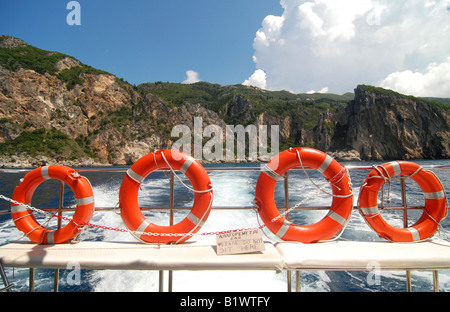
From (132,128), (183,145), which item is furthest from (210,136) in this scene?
(132,128)

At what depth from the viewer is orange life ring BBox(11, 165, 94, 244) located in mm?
2211

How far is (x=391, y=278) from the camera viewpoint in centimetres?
307

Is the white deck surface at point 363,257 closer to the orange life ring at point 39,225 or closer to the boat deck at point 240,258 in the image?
the boat deck at point 240,258

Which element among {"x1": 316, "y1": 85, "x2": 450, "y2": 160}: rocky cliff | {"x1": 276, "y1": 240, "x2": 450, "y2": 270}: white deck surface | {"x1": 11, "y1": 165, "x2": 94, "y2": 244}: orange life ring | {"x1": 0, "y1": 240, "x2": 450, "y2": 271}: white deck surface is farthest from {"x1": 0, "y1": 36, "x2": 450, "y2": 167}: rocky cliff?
{"x1": 276, "y1": 240, "x2": 450, "y2": 270}: white deck surface

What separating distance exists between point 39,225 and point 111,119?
6488cm

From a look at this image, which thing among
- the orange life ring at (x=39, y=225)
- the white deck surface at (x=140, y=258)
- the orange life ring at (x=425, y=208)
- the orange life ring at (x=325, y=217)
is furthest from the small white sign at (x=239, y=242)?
the orange life ring at (x=39, y=225)

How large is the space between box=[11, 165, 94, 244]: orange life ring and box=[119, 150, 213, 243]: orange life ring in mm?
376

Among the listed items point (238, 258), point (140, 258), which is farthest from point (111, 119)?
point (238, 258)

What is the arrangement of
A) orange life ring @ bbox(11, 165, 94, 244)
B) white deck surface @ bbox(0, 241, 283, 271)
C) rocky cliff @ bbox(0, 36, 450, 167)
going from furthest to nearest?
rocky cliff @ bbox(0, 36, 450, 167), orange life ring @ bbox(11, 165, 94, 244), white deck surface @ bbox(0, 241, 283, 271)

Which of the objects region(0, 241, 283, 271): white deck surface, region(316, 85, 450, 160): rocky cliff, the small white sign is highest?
region(316, 85, 450, 160): rocky cliff

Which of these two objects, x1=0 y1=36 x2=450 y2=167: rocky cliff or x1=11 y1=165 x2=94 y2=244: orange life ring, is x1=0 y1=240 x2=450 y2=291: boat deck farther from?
x1=0 y1=36 x2=450 y2=167: rocky cliff

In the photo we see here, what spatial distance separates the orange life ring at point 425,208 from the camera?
226 cm

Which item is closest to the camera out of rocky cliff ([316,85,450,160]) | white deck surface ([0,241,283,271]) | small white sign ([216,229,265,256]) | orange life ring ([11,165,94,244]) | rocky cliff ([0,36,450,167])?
white deck surface ([0,241,283,271])

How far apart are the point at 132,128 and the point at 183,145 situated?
15223mm
